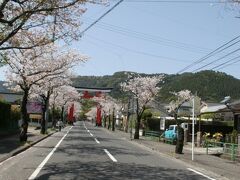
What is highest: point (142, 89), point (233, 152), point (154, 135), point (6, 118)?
point (142, 89)

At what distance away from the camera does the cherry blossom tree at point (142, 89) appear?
52500 millimetres

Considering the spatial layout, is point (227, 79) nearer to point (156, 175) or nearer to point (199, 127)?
point (199, 127)

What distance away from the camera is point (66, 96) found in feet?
270

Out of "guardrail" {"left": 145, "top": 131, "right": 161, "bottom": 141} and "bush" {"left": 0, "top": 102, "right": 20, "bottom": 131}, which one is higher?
"bush" {"left": 0, "top": 102, "right": 20, "bottom": 131}

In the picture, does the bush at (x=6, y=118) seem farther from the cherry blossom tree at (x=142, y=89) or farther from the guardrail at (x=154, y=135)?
the guardrail at (x=154, y=135)

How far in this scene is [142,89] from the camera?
185 ft

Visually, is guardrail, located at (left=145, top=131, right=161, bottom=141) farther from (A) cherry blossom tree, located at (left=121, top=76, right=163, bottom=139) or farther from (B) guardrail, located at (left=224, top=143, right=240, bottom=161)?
(B) guardrail, located at (left=224, top=143, right=240, bottom=161)

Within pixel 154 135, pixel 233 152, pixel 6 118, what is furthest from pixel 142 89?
pixel 233 152

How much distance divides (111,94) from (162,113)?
22.1m

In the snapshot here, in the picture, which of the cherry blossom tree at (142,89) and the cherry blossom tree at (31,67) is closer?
the cherry blossom tree at (31,67)

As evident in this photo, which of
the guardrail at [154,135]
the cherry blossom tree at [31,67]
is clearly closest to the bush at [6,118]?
the cherry blossom tree at [31,67]

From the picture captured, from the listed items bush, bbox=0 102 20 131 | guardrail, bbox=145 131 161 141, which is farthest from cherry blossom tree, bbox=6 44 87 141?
guardrail, bbox=145 131 161 141

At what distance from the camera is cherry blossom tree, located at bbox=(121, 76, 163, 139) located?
5250 cm

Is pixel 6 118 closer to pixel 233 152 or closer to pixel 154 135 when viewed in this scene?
pixel 154 135
